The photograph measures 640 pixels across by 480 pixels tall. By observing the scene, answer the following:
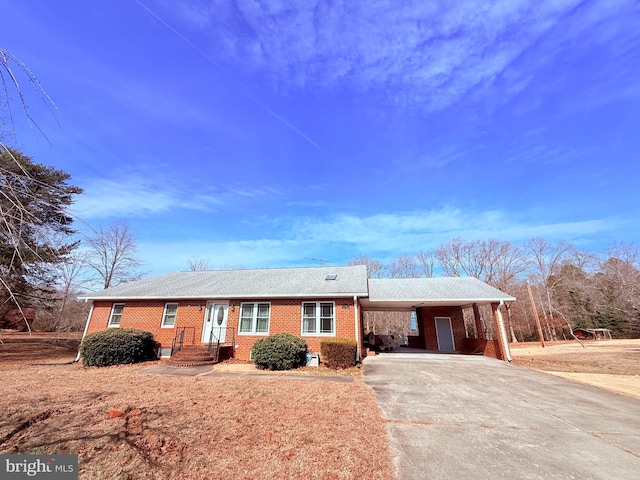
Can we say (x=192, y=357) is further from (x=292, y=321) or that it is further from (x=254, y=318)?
(x=292, y=321)

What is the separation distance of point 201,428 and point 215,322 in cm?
989

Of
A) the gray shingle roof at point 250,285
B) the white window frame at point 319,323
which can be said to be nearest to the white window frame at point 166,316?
the gray shingle roof at point 250,285

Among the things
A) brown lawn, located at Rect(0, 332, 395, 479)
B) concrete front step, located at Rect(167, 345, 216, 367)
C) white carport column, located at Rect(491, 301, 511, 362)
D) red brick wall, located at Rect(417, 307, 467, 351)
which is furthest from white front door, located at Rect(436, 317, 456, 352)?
concrete front step, located at Rect(167, 345, 216, 367)

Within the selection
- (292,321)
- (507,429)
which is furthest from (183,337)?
(507,429)

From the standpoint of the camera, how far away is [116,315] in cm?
1527

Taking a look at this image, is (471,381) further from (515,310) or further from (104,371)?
(515,310)

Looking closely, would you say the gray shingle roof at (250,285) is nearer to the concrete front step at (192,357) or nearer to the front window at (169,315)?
the front window at (169,315)

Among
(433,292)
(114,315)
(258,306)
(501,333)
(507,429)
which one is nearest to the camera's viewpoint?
(507,429)

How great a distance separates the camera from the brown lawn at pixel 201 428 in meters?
3.59

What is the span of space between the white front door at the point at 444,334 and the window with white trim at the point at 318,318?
9879 mm

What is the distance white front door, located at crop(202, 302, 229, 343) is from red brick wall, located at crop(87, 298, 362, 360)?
23 cm

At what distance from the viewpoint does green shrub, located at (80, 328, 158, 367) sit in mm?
11781

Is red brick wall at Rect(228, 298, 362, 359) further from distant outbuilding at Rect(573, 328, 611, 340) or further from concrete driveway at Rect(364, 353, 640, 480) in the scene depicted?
distant outbuilding at Rect(573, 328, 611, 340)

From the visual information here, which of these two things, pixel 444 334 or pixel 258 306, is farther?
pixel 444 334
